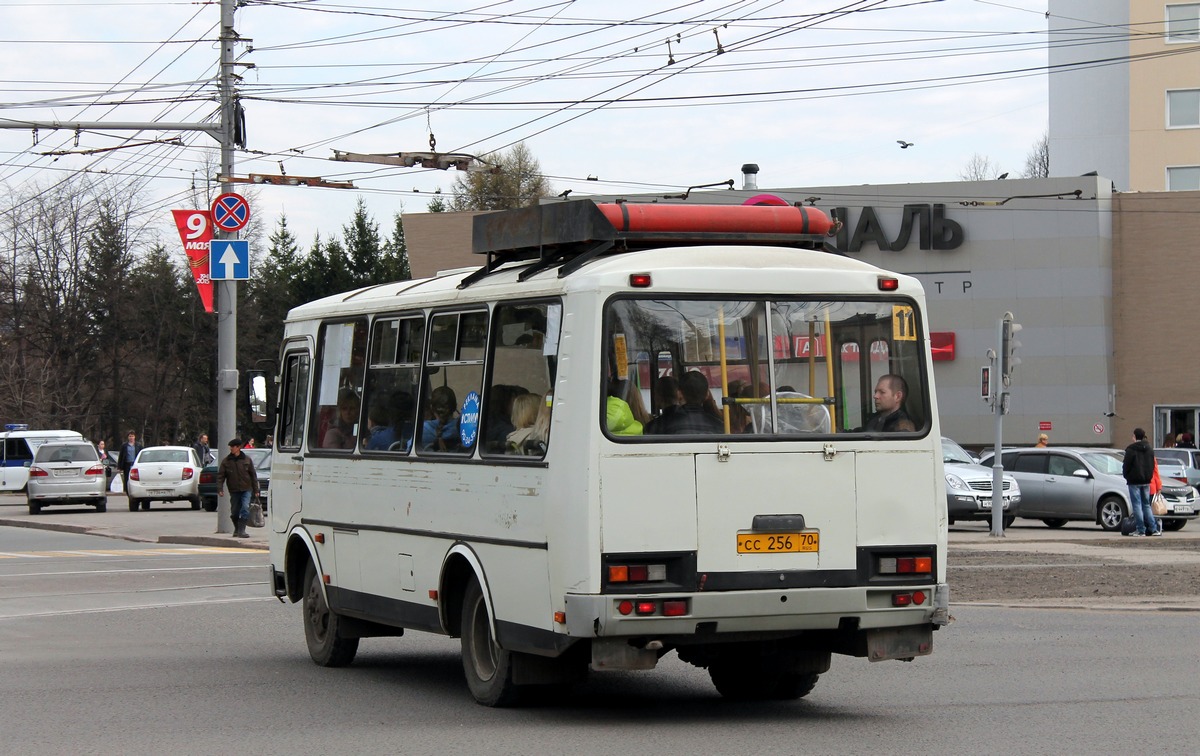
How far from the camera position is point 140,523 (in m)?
33.3

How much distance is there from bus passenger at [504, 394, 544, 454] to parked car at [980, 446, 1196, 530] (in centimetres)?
2247

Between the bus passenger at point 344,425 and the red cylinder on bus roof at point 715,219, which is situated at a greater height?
the red cylinder on bus roof at point 715,219

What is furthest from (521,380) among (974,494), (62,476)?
(62,476)

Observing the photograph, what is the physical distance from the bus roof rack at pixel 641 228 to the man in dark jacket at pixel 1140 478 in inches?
705

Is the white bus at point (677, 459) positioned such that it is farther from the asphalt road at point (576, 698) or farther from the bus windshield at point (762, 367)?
the asphalt road at point (576, 698)

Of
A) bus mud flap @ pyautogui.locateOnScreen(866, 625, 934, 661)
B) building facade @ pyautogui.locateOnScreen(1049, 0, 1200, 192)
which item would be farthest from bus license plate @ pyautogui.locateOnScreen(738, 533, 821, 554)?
building facade @ pyautogui.locateOnScreen(1049, 0, 1200, 192)

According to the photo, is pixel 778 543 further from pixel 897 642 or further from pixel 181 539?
pixel 181 539

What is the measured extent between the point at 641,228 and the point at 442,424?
6.14 ft

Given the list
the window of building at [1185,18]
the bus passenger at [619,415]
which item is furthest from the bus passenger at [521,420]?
the window of building at [1185,18]

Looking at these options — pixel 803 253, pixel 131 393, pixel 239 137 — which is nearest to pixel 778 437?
pixel 803 253

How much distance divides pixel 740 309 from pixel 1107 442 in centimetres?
4245

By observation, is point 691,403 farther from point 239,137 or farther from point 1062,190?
point 1062,190

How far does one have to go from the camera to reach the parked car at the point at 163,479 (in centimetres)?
3853

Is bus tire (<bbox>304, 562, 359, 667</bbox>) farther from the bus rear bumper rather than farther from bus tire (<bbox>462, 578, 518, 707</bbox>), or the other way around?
the bus rear bumper
